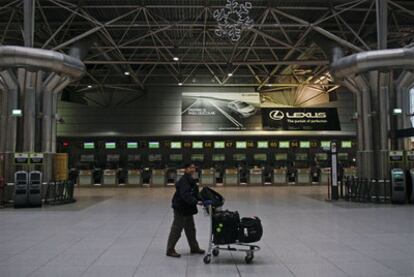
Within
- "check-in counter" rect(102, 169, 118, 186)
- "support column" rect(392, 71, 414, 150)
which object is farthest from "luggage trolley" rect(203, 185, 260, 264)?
"check-in counter" rect(102, 169, 118, 186)

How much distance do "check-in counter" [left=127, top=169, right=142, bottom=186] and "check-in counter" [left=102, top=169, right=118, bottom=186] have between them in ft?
2.98

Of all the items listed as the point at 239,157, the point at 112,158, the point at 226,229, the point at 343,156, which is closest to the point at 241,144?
the point at 239,157

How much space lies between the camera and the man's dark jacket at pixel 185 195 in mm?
6141

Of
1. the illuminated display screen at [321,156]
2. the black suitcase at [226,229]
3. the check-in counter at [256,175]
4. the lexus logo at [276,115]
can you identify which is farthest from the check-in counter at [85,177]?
the black suitcase at [226,229]

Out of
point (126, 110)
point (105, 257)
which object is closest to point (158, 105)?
point (126, 110)

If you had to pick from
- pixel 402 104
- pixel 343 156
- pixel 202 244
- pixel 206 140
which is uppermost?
pixel 402 104

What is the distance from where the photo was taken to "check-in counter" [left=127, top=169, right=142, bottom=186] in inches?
1072

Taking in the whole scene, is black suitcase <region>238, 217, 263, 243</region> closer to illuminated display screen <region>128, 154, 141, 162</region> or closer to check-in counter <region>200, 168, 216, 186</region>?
check-in counter <region>200, 168, 216, 186</region>

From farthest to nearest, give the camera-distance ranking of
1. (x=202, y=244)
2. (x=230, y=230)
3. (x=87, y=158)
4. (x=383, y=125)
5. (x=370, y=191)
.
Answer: (x=87, y=158) → (x=383, y=125) → (x=370, y=191) → (x=202, y=244) → (x=230, y=230)

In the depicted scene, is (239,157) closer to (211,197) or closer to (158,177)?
(158,177)

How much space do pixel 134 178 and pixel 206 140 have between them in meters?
5.64

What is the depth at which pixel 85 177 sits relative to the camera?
89.2ft

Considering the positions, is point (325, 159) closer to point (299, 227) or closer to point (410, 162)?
point (410, 162)

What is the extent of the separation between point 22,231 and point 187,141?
1961 centimetres
